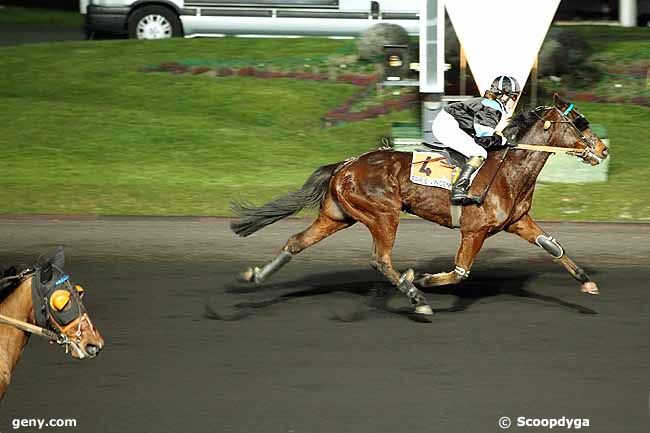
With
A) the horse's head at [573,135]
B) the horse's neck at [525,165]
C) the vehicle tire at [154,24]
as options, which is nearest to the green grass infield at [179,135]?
the vehicle tire at [154,24]

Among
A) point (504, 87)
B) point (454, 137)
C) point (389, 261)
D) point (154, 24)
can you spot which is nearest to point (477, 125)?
point (454, 137)

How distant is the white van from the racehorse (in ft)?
58.1

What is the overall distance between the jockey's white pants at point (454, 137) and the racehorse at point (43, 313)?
478 cm

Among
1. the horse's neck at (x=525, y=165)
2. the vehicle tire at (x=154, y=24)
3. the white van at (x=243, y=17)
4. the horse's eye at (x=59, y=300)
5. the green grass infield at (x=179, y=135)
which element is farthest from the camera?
the vehicle tire at (x=154, y=24)

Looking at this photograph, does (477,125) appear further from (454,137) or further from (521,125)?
(521,125)

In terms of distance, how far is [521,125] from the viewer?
10484mm

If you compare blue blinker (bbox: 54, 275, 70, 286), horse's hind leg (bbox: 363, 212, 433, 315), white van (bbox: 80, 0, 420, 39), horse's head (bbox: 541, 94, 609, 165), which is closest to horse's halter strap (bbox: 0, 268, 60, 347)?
blue blinker (bbox: 54, 275, 70, 286)

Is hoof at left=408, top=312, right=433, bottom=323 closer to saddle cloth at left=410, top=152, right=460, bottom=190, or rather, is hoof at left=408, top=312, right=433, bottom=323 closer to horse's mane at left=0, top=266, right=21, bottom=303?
saddle cloth at left=410, top=152, right=460, bottom=190

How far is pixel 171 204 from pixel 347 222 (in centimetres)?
559

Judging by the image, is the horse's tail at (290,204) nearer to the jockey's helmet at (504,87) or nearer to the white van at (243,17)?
the jockey's helmet at (504,87)

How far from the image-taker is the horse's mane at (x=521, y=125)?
10.5 m


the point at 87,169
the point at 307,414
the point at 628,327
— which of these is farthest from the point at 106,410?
the point at 87,169

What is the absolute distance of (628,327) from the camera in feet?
32.3

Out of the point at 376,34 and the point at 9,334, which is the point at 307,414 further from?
the point at 376,34
